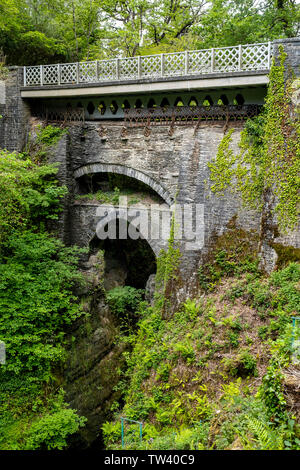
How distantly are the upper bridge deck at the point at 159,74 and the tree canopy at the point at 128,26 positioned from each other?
7.68 ft

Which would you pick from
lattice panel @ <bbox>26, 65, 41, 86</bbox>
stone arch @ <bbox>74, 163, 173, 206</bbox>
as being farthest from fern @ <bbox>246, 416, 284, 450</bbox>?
lattice panel @ <bbox>26, 65, 41, 86</bbox>

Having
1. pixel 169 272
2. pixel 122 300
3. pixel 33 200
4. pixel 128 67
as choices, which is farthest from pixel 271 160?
pixel 33 200

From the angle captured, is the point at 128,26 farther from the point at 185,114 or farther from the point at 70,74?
the point at 185,114

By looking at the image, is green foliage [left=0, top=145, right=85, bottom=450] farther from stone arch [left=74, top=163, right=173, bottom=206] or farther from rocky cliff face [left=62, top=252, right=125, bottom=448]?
stone arch [left=74, top=163, right=173, bottom=206]

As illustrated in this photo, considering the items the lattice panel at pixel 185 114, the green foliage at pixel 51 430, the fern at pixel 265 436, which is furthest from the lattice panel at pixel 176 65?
the green foliage at pixel 51 430

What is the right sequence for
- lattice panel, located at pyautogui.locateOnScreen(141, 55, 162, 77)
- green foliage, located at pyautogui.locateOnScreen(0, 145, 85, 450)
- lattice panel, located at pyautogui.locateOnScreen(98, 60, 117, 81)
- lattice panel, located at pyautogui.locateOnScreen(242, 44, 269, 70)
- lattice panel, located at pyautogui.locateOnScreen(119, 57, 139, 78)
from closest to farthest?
green foliage, located at pyautogui.locateOnScreen(0, 145, 85, 450) → lattice panel, located at pyautogui.locateOnScreen(242, 44, 269, 70) → lattice panel, located at pyautogui.locateOnScreen(141, 55, 162, 77) → lattice panel, located at pyautogui.locateOnScreen(119, 57, 139, 78) → lattice panel, located at pyautogui.locateOnScreen(98, 60, 117, 81)

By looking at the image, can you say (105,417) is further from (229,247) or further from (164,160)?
(164,160)

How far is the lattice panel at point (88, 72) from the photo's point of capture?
45.7 feet

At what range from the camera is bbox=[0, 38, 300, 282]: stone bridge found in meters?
11.6

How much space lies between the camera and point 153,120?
13891mm

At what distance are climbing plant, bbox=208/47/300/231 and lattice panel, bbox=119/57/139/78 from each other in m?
4.25

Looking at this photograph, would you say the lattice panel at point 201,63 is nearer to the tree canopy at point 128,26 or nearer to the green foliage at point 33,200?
the tree canopy at point 128,26

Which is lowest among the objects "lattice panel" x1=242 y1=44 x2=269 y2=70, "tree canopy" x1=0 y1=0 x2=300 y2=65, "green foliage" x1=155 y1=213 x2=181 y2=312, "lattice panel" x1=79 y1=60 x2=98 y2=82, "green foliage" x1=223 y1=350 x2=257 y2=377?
"green foliage" x1=223 y1=350 x2=257 y2=377
